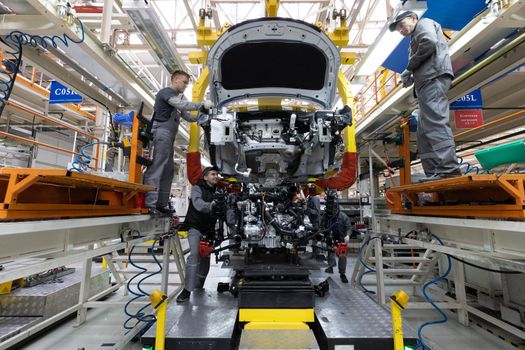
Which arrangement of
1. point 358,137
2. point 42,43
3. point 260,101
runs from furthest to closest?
point 358,137 < point 260,101 < point 42,43

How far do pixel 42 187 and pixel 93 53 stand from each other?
65.9 inches

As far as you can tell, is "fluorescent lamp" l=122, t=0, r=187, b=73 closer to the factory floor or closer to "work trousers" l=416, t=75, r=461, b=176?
"work trousers" l=416, t=75, r=461, b=176

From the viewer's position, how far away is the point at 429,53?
256 centimetres

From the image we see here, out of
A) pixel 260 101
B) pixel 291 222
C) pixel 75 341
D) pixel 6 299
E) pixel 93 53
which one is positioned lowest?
pixel 75 341

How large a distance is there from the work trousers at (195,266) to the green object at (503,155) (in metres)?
2.95

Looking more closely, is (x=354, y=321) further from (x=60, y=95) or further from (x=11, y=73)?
(x=60, y=95)

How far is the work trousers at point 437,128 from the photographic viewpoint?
2.43 metres

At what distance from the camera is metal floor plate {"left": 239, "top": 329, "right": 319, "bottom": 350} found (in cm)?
196

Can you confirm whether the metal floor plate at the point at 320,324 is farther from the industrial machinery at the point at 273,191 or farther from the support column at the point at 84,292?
the support column at the point at 84,292

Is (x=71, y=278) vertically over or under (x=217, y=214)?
under

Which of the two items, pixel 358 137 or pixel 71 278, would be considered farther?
pixel 358 137

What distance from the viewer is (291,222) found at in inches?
107

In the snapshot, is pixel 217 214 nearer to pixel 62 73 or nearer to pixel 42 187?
pixel 42 187

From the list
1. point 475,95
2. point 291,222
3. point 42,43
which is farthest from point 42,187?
point 475,95
